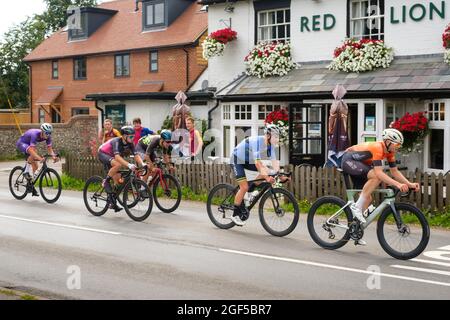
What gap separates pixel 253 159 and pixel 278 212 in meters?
0.96

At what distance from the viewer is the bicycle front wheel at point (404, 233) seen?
30.2 feet

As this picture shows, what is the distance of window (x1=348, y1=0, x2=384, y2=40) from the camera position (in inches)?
818

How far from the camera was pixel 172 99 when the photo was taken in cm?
2981

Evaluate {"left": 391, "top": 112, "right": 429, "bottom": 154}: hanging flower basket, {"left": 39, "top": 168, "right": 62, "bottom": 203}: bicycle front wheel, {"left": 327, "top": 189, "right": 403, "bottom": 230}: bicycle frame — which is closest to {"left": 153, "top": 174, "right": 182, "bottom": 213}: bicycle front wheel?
{"left": 39, "top": 168, "right": 62, "bottom": 203}: bicycle front wheel

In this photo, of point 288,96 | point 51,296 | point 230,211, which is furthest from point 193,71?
point 51,296

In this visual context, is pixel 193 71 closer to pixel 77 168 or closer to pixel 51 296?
pixel 77 168

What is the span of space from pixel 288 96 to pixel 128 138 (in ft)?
29.2

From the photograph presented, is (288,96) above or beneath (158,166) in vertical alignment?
above

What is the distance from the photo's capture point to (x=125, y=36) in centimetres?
3834

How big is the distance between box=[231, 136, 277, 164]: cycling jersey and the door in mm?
9323

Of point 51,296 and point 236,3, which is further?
point 236,3

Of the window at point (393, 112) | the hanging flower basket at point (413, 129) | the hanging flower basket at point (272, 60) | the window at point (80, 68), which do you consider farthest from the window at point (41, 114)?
the hanging flower basket at point (413, 129)

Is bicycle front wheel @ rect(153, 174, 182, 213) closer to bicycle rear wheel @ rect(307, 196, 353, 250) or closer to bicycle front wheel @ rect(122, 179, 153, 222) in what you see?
bicycle front wheel @ rect(122, 179, 153, 222)

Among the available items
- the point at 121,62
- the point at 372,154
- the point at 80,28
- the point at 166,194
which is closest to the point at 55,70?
the point at 80,28
